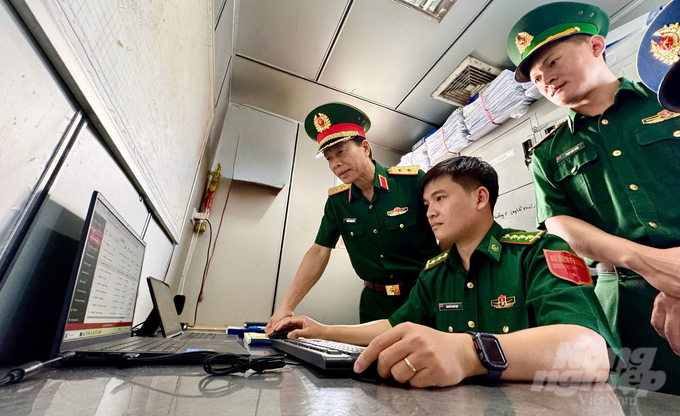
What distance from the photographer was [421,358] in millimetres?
421

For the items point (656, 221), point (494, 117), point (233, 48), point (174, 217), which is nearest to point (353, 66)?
point (233, 48)

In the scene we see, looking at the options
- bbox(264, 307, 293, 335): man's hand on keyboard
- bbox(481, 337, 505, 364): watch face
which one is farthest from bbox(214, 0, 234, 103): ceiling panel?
bbox(481, 337, 505, 364): watch face

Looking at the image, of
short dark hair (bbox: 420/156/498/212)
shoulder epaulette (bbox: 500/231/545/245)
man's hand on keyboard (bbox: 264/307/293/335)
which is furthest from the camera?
man's hand on keyboard (bbox: 264/307/293/335)

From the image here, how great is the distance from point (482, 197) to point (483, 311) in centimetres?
40

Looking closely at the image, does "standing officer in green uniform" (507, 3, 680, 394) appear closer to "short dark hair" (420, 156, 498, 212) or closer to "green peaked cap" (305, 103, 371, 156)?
"short dark hair" (420, 156, 498, 212)

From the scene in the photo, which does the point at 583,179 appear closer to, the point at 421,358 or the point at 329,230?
the point at 421,358

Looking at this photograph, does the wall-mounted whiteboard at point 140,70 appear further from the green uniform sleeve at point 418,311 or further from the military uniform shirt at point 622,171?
the military uniform shirt at point 622,171

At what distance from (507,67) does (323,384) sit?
2.39 m

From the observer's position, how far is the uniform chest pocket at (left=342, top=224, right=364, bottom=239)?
151 cm

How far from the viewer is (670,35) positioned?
0.44 metres

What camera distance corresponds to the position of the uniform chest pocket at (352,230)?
151 cm

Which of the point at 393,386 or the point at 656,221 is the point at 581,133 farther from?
the point at 393,386

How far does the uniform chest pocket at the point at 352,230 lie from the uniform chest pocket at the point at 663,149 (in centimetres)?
111

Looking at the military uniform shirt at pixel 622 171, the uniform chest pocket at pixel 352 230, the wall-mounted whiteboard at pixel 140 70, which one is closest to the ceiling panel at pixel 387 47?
the wall-mounted whiteboard at pixel 140 70
